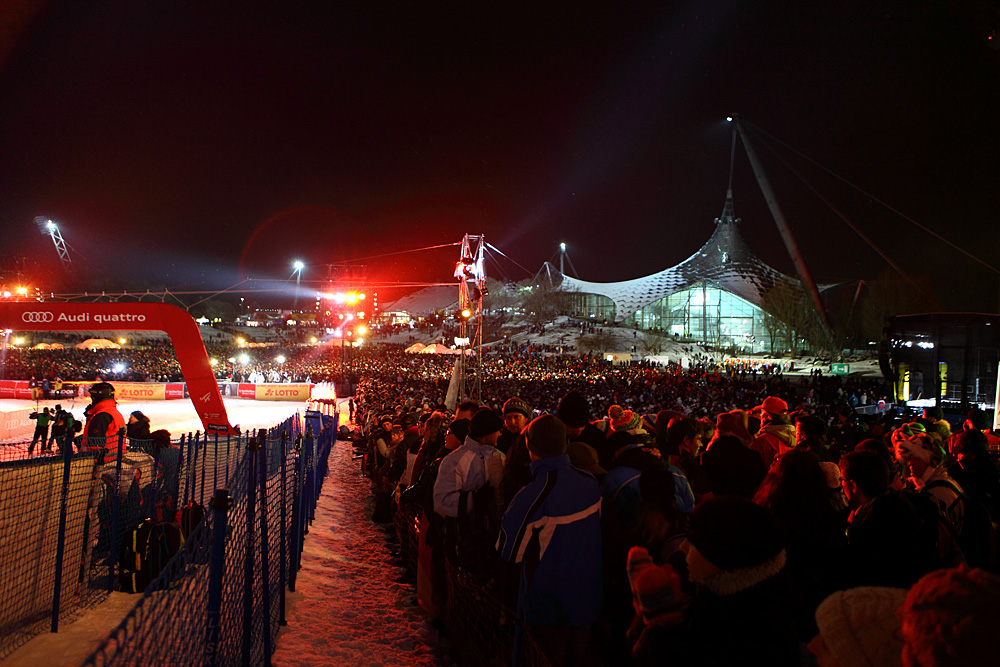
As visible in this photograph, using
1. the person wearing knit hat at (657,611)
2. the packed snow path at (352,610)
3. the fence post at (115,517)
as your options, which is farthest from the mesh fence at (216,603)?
the person wearing knit hat at (657,611)

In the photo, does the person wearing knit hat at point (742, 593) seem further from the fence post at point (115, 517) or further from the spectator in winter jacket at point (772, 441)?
the fence post at point (115, 517)

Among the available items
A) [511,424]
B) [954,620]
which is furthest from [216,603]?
[954,620]

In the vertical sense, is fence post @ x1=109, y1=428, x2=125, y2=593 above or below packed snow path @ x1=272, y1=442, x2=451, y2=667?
above

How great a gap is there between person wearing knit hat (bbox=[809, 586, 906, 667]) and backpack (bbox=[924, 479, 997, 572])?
2790mm

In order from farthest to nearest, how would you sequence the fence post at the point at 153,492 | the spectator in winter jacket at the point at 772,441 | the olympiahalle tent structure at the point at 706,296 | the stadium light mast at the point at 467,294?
1. the olympiahalle tent structure at the point at 706,296
2. the stadium light mast at the point at 467,294
3. the fence post at the point at 153,492
4. the spectator in winter jacket at the point at 772,441

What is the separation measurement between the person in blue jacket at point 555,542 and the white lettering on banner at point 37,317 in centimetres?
1123

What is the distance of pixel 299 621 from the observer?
14.0ft

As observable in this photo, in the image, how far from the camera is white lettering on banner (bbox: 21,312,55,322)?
10.1 meters

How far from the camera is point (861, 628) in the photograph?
1.16 m

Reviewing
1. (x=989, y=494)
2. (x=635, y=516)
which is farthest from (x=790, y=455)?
(x=989, y=494)

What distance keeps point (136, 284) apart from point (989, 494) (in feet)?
304

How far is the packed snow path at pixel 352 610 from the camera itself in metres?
3.77

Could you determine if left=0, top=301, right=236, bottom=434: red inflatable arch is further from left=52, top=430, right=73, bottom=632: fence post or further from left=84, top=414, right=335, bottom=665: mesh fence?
left=84, top=414, right=335, bottom=665: mesh fence

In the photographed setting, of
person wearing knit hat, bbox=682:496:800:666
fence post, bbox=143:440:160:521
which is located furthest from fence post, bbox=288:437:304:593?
person wearing knit hat, bbox=682:496:800:666
